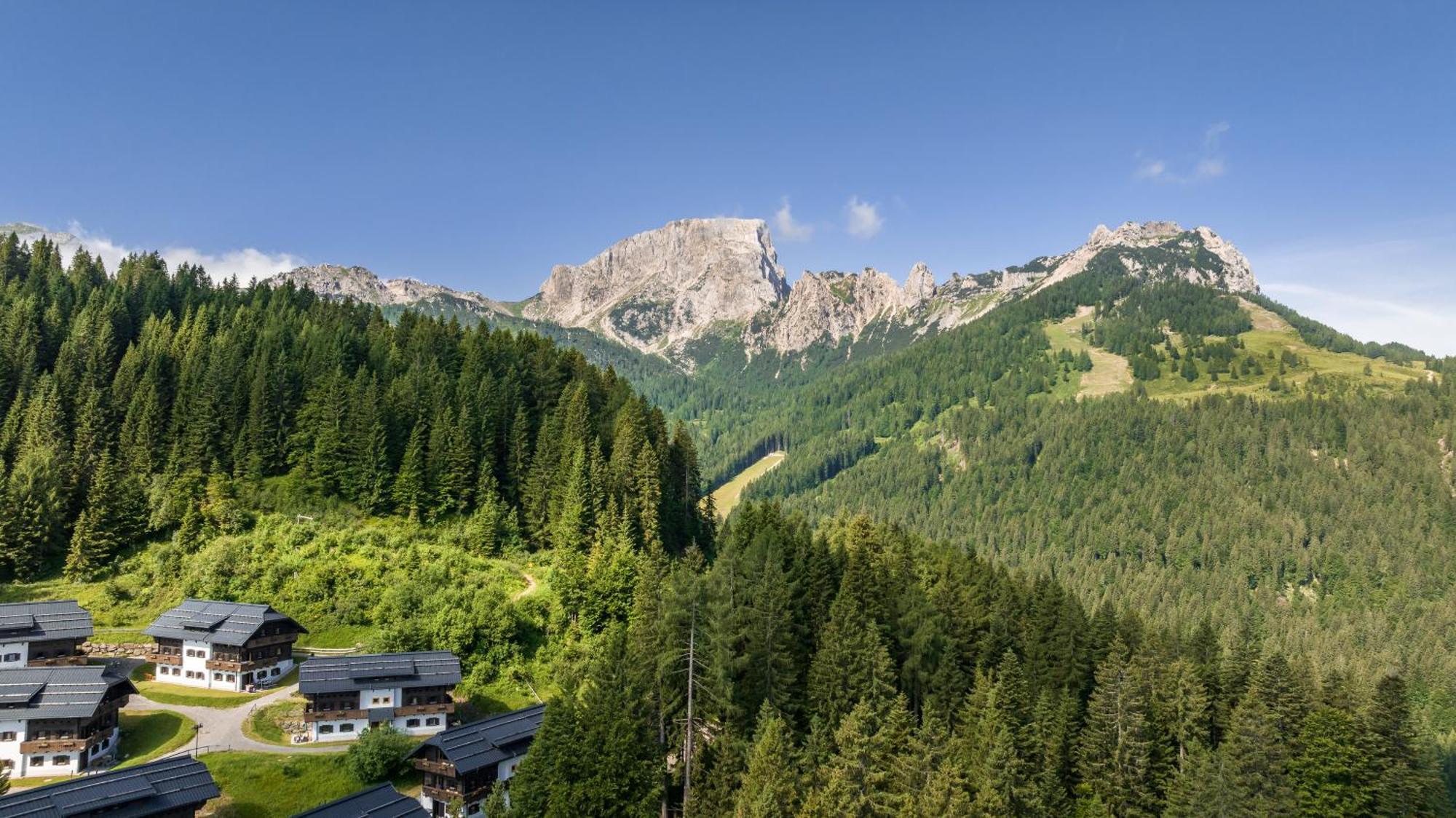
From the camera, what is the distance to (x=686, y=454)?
100938 millimetres

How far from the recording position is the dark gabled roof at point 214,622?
60.2 m

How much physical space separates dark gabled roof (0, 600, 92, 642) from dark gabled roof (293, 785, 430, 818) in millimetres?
34972

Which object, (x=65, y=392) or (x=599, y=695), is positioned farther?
(x=65, y=392)

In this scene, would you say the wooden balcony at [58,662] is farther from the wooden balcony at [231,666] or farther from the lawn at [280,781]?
the lawn at [280,781]

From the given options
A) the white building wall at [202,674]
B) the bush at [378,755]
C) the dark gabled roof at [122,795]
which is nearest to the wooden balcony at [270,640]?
the white building wall at [202,674]

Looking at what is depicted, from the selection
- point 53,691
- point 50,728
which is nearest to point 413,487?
point 53,691

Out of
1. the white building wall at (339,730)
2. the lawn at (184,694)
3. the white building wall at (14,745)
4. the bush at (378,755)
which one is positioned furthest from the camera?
the lawn at (184,694)

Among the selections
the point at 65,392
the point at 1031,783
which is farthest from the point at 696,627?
the point at 65,392

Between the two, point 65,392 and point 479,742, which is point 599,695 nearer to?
point 479,742

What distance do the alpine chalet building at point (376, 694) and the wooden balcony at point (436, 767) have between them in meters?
6.07

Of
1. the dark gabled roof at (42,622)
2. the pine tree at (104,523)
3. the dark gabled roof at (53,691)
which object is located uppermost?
the pine tree at (104,523)

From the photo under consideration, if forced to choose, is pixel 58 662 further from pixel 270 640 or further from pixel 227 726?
pixel 227 726

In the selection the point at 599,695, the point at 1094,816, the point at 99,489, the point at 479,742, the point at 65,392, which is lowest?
the point at 1094,816

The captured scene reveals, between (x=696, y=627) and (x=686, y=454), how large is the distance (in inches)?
2087
